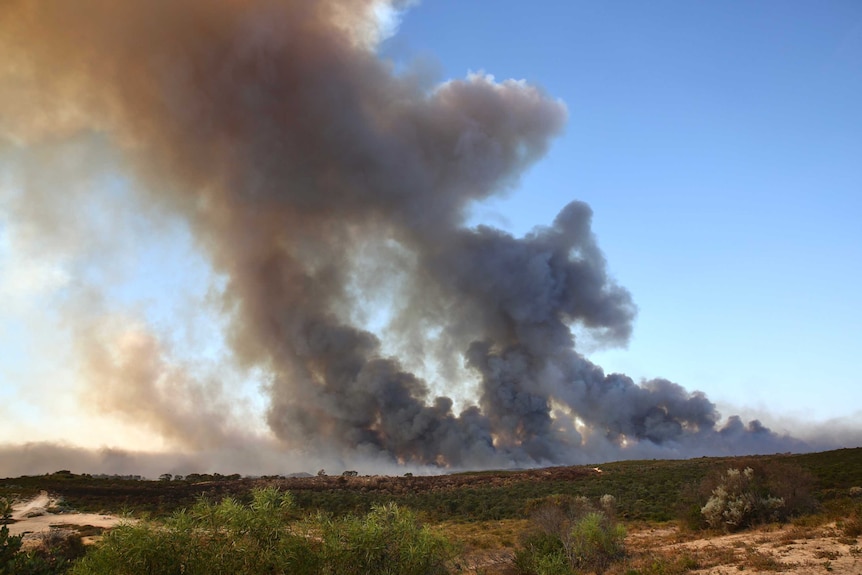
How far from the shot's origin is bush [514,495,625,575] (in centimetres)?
1780

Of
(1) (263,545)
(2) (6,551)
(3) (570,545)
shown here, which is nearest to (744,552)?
(3) (570,545)

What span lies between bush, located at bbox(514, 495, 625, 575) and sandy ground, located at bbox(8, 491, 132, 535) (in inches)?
908

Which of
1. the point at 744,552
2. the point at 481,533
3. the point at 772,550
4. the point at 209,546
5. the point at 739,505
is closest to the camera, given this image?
the point at 209,546

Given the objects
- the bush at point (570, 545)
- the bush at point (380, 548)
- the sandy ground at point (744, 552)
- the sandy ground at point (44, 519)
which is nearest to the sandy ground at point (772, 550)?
the sandy ground at point (744, 552)

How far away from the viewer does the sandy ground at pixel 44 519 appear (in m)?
29.0

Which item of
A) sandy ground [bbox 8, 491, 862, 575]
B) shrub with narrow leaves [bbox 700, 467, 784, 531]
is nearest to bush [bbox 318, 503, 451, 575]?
sandy ground [bbox 8, 491, 862, 575]

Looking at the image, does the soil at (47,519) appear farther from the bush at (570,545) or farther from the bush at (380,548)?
the bush at (380,548)

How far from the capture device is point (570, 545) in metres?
19.4

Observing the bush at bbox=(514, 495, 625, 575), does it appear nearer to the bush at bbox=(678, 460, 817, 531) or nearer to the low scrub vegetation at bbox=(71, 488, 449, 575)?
the bush at bbox=(678, 460, 817, 531)

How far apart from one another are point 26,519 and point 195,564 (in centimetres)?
3458

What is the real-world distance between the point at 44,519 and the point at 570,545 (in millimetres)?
34199

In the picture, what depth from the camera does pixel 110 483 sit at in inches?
2313

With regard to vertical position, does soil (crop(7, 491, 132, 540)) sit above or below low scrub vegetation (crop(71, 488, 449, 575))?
below

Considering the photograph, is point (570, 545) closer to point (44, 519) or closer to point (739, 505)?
point (739, 505)
